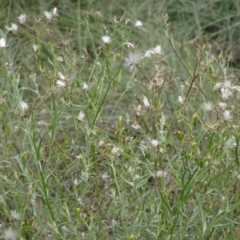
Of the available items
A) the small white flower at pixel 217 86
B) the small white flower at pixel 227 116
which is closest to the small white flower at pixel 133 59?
the small white flower at pixel 217 86

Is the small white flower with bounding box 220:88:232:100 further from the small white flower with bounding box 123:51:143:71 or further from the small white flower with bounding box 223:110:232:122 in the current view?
the small white flower with bounding box 123:51:143:71

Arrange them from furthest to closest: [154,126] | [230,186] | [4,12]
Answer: [4,12], [230,186], [154,126]

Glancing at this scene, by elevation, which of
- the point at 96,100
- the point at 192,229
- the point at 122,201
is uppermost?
the point at 96,100

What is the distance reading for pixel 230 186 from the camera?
2068 millimetres

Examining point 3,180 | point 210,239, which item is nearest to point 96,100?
point 3,180

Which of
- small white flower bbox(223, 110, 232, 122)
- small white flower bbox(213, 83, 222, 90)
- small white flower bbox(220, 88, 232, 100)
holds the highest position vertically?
small white flower bbox(220, 88, 232, 100)

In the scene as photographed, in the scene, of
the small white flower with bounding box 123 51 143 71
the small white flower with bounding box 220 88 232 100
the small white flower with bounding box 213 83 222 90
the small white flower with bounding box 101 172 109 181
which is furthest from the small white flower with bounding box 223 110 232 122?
the small white flower with bounding box 101 172 109 181

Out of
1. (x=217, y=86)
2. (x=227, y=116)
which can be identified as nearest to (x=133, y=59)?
(x=217, y=86)

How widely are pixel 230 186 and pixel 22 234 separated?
589 mm

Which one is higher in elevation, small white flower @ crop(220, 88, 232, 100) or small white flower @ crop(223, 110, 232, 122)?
small white flower @ crop(220, 88, 232, 100)

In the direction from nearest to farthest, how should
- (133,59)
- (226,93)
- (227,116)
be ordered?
1. (227,116)
2. (226,93)
3. (133,59)

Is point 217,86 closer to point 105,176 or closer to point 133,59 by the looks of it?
point 133,59

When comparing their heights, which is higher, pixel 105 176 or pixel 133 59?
pixel 133 59

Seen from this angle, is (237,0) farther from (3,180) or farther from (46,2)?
(3,180)
